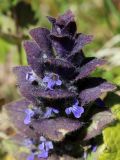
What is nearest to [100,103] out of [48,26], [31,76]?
[31,76]

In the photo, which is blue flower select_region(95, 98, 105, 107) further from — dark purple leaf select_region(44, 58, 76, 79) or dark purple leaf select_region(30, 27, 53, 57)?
dark purple leaf select_region(30, 27, 53, 57)

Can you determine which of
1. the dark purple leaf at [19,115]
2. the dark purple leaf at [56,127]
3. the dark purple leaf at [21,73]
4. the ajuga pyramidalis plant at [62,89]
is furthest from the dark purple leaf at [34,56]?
the dark purple leaf at [19,115]

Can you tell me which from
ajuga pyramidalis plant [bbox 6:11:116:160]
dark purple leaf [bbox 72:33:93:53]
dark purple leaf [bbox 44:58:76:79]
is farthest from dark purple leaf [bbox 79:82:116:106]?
dark purple leaf [bbox 72:33:93:53]

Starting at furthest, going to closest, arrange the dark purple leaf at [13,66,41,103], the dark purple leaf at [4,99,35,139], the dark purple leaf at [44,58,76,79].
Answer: the dark purple leaf at [4,99,35,139], the dark purple leaf at [13,66,41,103], the dark purple leaf at [44,58,76,79]

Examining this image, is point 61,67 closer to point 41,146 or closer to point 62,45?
point 62,45

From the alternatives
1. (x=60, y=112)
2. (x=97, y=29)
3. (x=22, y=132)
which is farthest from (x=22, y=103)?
(x=97, y=29)
